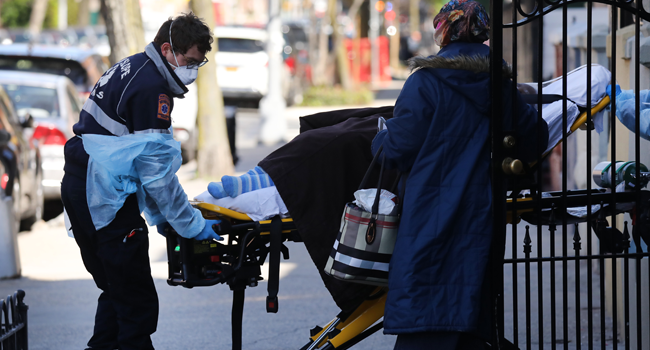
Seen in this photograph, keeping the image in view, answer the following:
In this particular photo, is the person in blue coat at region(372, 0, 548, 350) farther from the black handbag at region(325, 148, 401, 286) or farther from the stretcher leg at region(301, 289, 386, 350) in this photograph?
the stretcher leg at region(301, 289, 386, 350)

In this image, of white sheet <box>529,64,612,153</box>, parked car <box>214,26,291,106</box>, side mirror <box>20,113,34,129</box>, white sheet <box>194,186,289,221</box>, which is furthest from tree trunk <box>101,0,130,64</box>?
parked car <box>214,26,291,106</box>

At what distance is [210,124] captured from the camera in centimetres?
1177

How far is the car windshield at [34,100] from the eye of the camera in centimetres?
995

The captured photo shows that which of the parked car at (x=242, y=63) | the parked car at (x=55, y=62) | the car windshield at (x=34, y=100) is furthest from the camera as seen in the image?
the parked car at (x=242, y=63)

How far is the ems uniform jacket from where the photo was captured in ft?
12.7

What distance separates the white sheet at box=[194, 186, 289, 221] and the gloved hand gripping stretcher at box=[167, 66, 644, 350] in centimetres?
4

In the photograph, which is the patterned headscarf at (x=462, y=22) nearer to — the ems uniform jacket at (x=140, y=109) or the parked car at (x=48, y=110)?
the ems uniform jacket at (x=140, y=109)

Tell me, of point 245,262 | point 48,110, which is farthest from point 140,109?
point 48,110

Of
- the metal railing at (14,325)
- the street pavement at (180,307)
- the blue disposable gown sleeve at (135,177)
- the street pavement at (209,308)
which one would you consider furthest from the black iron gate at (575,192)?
the metal railing at (14,325)

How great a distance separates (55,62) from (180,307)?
22.5 ft

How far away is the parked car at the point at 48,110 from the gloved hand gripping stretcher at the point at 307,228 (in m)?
5.92

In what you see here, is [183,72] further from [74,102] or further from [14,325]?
[74,102]

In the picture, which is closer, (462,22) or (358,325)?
(462,22)

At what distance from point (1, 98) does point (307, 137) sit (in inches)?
228
